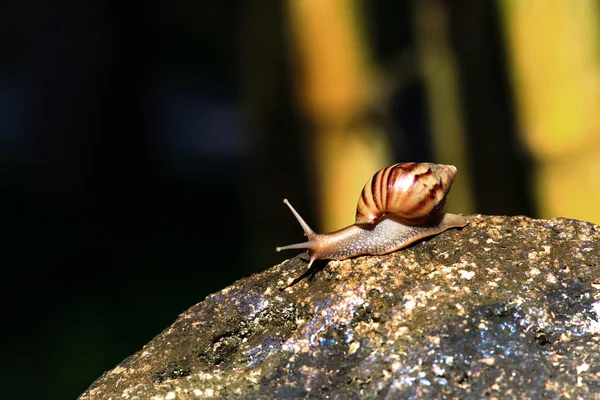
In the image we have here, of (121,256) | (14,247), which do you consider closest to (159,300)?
(121,256)

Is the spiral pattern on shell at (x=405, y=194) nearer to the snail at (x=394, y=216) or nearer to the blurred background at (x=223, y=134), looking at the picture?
the snail at (x=394, y=216)

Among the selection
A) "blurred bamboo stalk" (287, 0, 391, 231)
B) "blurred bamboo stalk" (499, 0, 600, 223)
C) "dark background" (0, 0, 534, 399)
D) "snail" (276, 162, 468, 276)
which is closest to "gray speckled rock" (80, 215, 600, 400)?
"snail" (276, 162, 468, 276)

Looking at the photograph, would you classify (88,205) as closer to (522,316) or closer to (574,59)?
(574,59)

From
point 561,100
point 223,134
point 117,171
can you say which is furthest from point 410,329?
point 223,134

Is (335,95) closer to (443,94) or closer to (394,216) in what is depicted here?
(443,94)

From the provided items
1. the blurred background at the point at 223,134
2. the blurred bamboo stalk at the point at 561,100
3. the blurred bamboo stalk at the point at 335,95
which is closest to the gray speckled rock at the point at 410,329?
the blurred bamboo stalk at the point at 561,100
